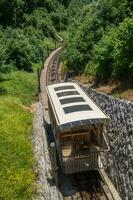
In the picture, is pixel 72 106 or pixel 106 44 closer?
pixel 72 106

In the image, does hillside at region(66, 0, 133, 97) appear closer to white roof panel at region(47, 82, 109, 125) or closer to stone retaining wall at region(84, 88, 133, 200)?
white roof panel at region(47, 82, 109, 125)

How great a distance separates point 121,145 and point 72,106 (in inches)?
140

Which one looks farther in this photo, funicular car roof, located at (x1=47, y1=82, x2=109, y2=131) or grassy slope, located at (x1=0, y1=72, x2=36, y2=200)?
funicular car roof, located at (x1=47, y1=82, x2=109, y2=131)

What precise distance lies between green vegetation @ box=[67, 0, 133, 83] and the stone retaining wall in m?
5.85

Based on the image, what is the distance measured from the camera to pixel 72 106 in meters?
22.8

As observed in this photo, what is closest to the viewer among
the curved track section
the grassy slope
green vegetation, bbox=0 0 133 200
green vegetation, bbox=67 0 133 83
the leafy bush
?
the grassy slope

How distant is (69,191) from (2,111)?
696cm

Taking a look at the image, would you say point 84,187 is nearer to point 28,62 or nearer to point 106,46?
point 106,46

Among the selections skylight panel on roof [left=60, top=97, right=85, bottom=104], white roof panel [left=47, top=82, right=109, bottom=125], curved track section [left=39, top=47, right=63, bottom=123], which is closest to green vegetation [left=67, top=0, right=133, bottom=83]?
curved track section [left=39, top=47, right=63, bottom=123]

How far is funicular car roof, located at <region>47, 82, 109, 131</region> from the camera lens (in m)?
20.7

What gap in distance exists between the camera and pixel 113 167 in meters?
22.5

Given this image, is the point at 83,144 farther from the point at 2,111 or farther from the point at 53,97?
the point at 2,111

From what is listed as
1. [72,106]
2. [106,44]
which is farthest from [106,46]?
[72,106]

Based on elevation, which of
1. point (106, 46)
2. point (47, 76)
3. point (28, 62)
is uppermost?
point (106, 46)
